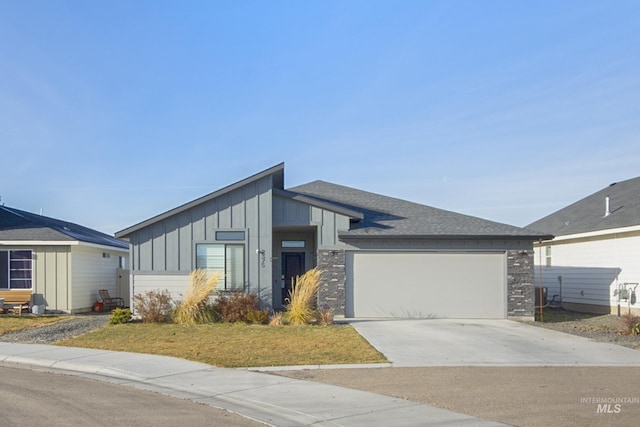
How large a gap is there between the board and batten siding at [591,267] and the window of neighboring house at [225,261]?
10874 mm

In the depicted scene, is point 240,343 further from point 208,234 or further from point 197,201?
point 197,201

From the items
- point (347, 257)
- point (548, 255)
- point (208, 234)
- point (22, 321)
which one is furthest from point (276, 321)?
point (548, 255)

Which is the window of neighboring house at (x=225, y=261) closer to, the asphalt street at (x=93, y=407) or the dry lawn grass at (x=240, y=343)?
the dry lawn grass at (x=240, y=343)

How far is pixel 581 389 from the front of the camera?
33.7ft

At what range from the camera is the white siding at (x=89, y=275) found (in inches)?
951

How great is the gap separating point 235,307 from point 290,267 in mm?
5331

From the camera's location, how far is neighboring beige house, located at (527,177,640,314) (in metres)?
22.8

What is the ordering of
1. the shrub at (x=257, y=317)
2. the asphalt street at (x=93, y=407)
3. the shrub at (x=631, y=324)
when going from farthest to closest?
the shrub at (x=257, y=317)
the shrub at (x=631, y=324)
the asphalt street at (x=93, y=407)

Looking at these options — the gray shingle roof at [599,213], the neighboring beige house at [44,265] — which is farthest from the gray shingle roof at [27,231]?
the gray shingle roof at [599,213]

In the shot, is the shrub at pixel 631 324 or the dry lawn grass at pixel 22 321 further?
the dry lawn grass at pixel 22 321

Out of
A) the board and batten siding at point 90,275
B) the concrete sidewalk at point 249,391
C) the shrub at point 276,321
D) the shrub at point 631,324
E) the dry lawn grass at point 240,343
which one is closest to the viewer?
the concrete sidewalk at point 249,391

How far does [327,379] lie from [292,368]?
1.18m

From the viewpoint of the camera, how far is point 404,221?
22.5m

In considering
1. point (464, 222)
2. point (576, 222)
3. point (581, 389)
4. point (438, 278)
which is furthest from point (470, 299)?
point (581, 389)
